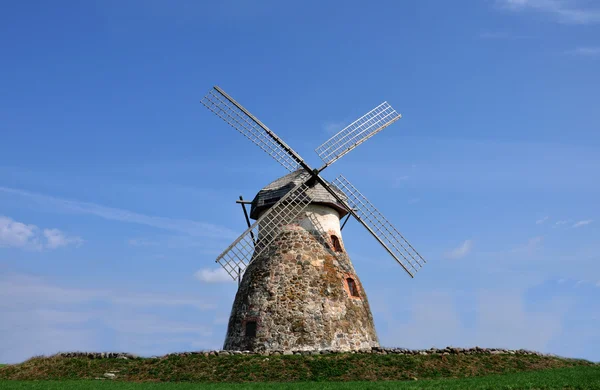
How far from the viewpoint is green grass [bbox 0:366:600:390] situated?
722 inches

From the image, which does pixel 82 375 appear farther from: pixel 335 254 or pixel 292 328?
pixel 335 254

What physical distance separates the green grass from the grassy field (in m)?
1.23

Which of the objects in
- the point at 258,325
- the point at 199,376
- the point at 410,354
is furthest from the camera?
the point at 258,325

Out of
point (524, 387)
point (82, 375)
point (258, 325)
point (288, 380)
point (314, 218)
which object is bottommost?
point (524, 387)

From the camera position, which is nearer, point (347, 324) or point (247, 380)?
point (247, 380)

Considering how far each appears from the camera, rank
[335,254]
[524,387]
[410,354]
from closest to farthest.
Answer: [524,387], [410,354], [335,254]

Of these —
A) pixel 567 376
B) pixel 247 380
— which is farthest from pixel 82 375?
pixel 567 376

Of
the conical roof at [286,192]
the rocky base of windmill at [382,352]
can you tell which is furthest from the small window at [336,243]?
the rocky base of windmill at [382,352]

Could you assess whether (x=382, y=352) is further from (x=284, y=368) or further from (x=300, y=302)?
(x=284, y=368)

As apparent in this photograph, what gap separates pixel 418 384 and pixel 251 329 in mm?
9339

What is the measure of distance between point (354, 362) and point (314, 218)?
26.5ft

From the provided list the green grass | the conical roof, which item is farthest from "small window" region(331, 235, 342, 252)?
the green grass

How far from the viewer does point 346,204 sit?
94.0ft

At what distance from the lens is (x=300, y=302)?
25422mm
